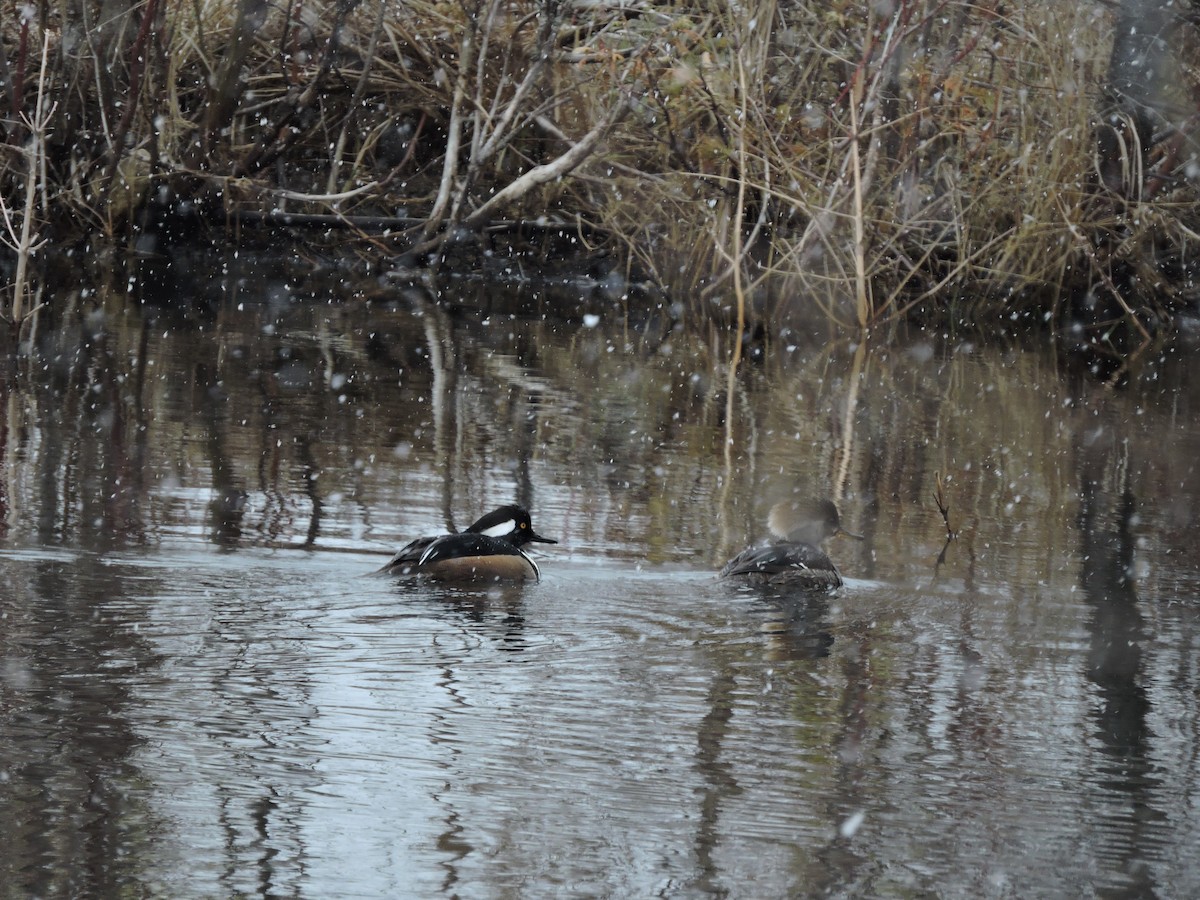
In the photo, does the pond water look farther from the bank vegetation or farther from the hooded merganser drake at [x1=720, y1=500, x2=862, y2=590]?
the bank vegetation

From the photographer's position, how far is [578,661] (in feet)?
21.2

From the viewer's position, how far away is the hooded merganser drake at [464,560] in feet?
24.3

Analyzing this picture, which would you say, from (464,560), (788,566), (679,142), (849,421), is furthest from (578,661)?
(679,142)

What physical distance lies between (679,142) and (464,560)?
1397 centimetres

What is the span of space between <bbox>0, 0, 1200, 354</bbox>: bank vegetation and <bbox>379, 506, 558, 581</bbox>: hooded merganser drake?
9373mm

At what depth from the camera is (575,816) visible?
486cm

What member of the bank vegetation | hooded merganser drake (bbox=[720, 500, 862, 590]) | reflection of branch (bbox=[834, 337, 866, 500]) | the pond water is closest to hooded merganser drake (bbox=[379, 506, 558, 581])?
the pond water

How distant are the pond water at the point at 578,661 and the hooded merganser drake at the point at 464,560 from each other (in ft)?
0.36

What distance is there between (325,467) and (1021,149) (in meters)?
12.3

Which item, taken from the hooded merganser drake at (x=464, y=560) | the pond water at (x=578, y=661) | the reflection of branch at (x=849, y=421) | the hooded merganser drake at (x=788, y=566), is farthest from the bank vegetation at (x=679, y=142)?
the hooded merganser drake at (x=788, y=566)

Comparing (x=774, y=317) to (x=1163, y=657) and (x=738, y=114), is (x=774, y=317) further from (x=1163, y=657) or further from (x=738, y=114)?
(x=1163, y=657)

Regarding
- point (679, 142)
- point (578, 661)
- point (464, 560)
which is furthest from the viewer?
point (679, 142)

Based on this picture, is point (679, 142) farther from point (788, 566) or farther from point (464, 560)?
point (464, 560)

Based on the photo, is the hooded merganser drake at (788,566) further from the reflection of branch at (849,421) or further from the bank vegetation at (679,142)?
the bank vegetation at (679,142)
